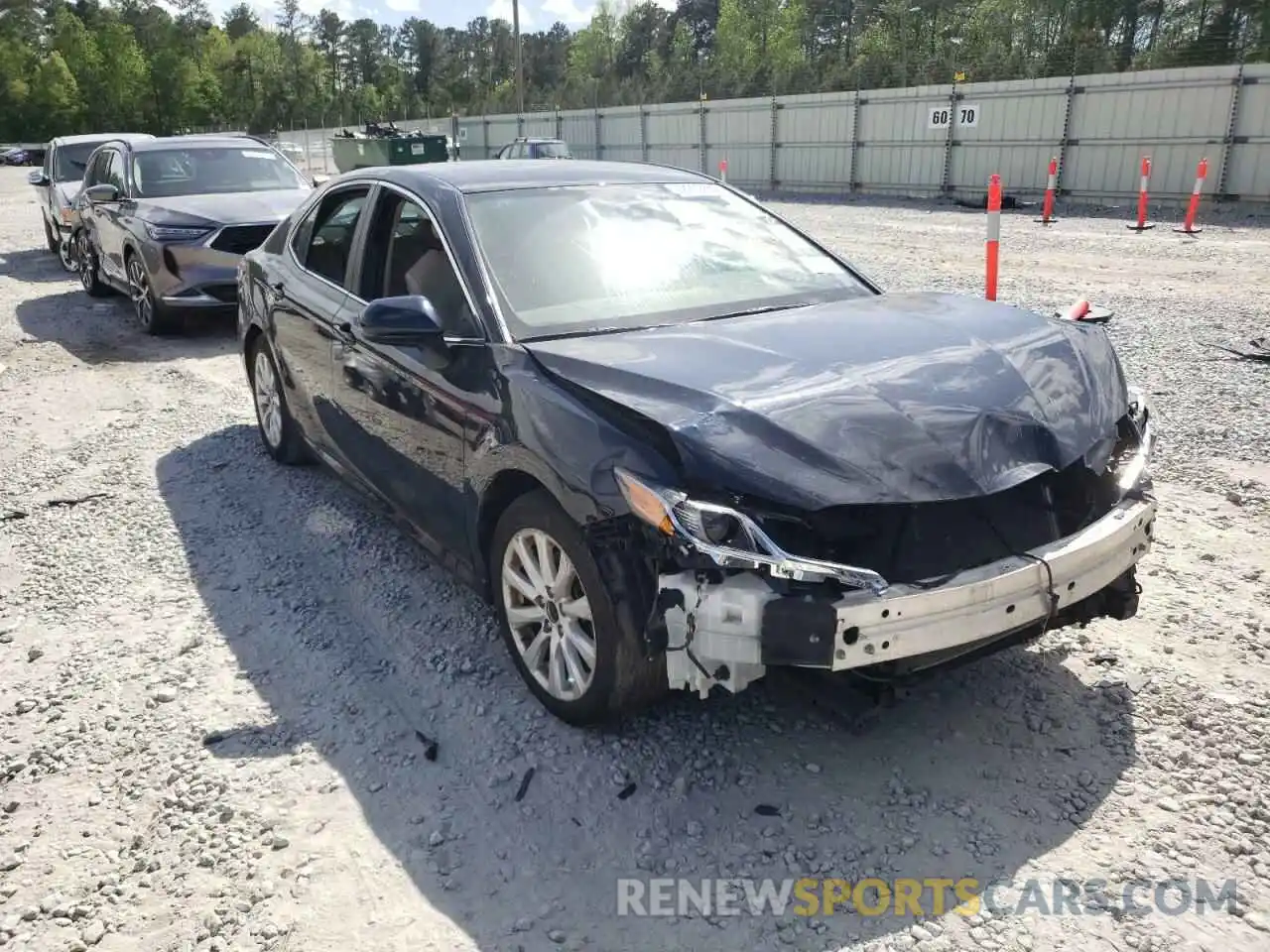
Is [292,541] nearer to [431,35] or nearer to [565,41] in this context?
[565,41]

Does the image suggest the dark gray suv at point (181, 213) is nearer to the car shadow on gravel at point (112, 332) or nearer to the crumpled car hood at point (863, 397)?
the car shadow on gravel at point (112, 332)

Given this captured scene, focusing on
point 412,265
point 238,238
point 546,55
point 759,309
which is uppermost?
point 546,55

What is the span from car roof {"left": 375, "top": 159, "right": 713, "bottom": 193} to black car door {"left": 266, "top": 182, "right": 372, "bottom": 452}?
327 millimetres

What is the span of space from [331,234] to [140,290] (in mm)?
6342

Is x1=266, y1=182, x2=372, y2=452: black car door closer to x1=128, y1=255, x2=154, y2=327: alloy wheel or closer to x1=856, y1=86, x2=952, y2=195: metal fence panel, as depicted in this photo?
x1=128, y1=255, x2=154, y2=327: alloy wheel

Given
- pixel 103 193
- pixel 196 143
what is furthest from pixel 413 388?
pixel 196 143

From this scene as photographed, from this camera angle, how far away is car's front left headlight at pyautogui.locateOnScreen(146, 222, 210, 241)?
930cm

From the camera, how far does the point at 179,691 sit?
3.66m

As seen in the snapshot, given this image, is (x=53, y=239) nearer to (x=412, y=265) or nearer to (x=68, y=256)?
(x=68, y=256)

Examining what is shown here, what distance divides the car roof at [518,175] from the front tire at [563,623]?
1.59 metres

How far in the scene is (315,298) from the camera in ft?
15.9

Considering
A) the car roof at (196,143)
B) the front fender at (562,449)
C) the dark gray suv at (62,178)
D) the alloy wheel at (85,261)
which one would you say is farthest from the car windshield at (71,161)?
the front fender at (562,449)

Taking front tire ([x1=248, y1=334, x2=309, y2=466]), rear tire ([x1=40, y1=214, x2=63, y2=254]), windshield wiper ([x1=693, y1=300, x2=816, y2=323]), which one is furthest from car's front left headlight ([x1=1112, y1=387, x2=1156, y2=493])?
rear tire ([x1=40, y1=214, x2=63, y2=254])

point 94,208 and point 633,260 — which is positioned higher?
point 633,260
